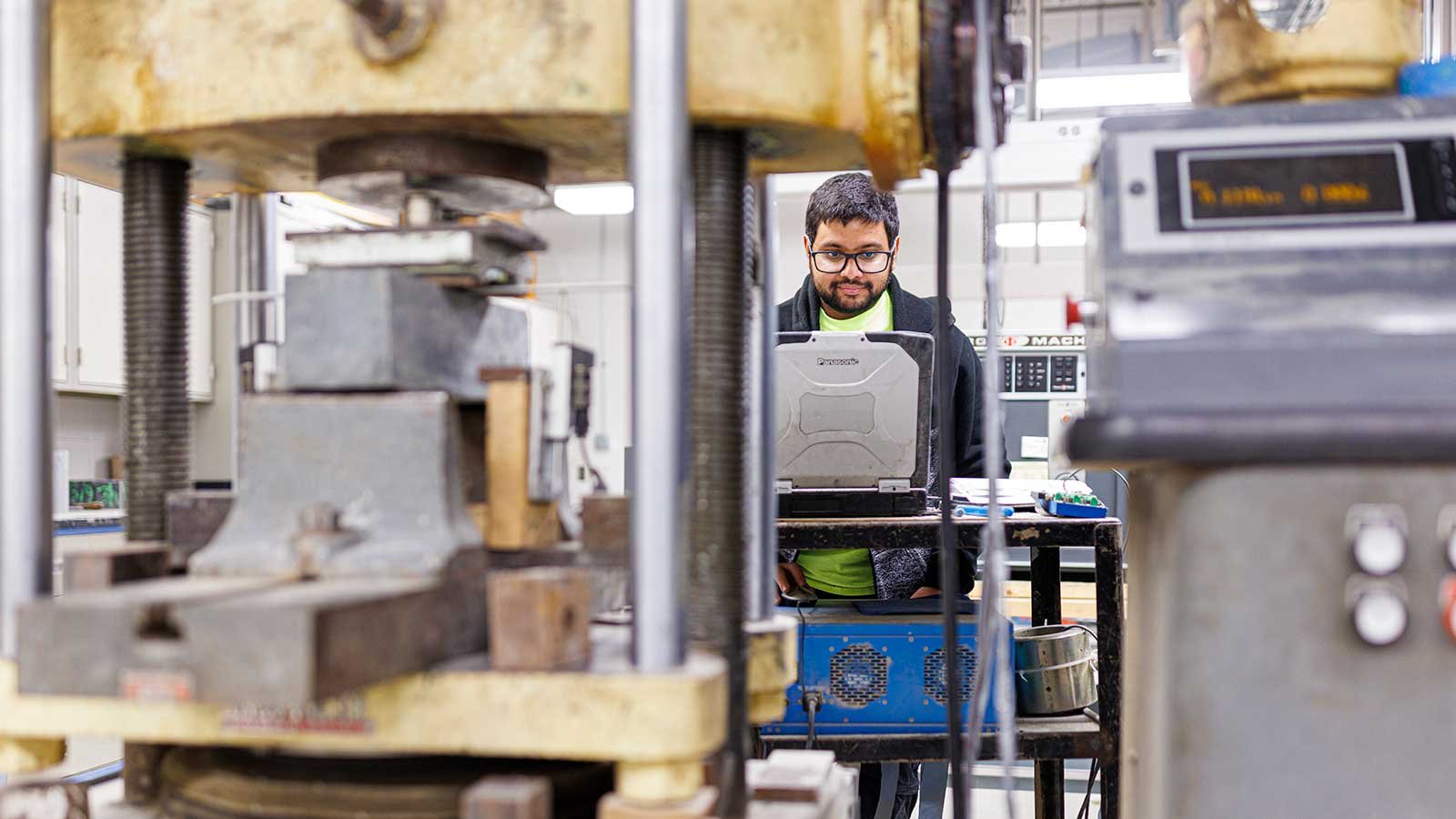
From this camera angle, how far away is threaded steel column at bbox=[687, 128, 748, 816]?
2.75ft

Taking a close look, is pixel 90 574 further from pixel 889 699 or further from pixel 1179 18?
pixel 889 699

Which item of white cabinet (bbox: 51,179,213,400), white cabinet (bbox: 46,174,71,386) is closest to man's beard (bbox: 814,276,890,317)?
white cabinet (bbox: 51,179,213,400)

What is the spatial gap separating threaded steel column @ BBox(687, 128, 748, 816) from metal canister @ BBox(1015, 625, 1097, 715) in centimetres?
125

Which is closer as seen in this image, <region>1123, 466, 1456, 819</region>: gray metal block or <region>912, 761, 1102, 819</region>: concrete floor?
<region>1123, 466, 1456, 819</region>: gray metal block

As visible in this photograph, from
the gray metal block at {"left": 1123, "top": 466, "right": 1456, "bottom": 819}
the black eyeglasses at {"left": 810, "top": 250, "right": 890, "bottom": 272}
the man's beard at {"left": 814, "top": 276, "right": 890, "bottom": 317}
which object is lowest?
the gray metal block at {"left": 1123, "top": 466, "right": 1456, "bottom": 819}

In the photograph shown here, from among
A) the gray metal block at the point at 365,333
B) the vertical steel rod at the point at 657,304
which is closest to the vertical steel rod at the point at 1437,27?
the vertical steel rod at the point at 657,304

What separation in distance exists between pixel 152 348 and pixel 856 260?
195 centimetres

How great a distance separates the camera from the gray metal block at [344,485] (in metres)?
0.77

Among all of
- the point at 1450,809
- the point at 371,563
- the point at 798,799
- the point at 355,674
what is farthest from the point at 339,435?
the point at 1450,809

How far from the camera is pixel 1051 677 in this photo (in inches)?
77.4

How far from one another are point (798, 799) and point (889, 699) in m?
1.02

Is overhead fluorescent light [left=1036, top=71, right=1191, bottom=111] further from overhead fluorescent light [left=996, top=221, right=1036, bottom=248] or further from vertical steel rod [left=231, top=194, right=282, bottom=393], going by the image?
vertical steel rod [left=231, top=194, right=282, bottom=393]

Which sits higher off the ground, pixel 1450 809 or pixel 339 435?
pixel 339 435

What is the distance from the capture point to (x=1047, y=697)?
197 cm
